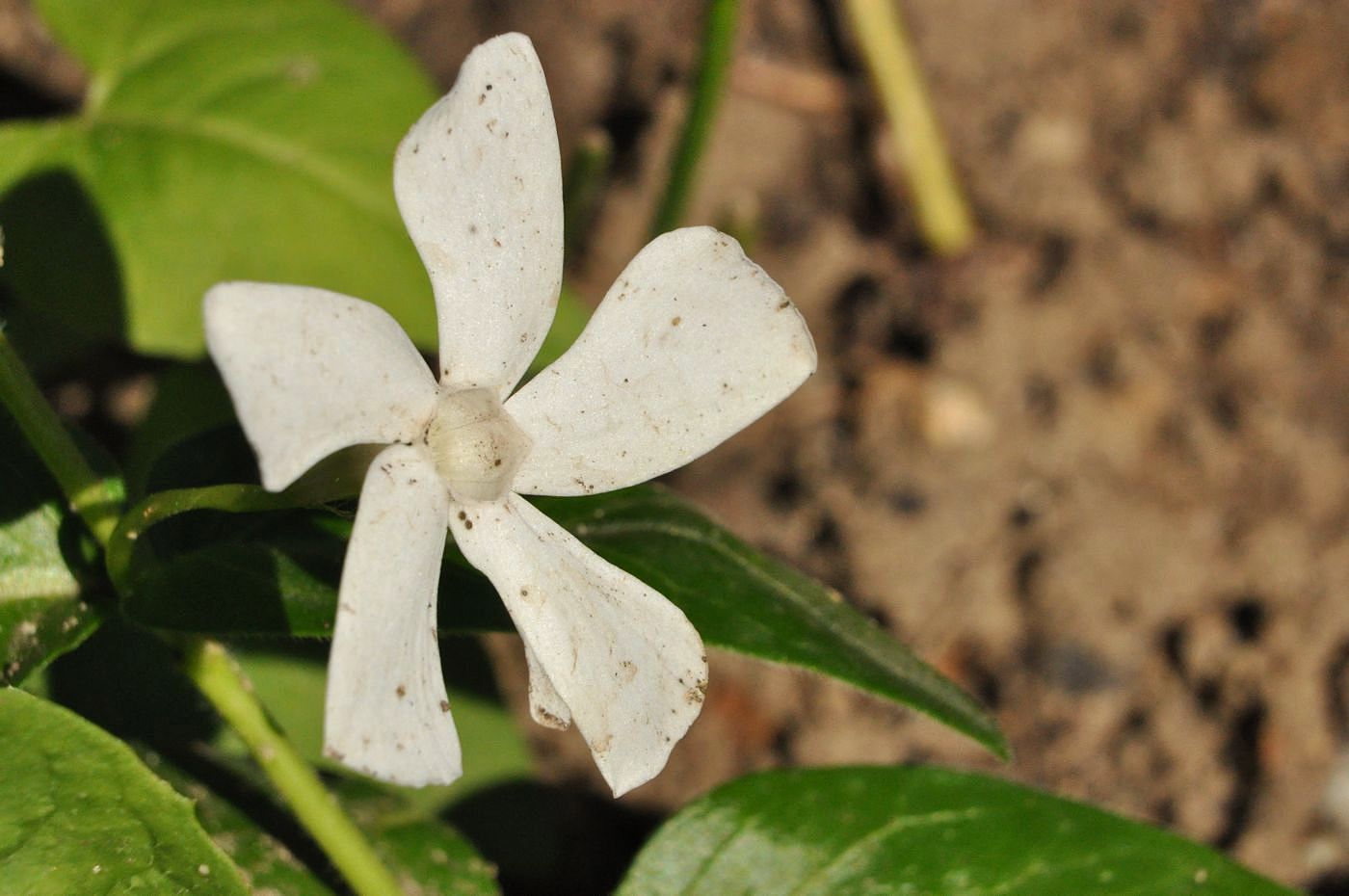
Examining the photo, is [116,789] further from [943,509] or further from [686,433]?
[943,509]

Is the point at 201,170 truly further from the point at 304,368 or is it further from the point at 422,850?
the point at 304,368

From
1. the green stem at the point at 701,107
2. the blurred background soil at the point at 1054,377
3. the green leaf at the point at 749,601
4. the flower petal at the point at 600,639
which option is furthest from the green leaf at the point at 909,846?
the blurred background soil at the point at 1054,377

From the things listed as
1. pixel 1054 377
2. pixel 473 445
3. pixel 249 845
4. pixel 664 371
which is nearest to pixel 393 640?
pixel 473 445

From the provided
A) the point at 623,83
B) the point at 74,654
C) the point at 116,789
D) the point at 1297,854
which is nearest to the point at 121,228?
the point at 74,654

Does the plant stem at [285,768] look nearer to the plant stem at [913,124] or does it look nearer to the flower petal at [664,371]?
the flower petal at [664,371]

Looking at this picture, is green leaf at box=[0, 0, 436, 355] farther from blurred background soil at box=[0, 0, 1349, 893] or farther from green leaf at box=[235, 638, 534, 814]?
blurred background soil at box=[0, 0, 1349, 893]

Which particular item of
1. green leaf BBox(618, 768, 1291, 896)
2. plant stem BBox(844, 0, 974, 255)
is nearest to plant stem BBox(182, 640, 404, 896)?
green leaf BBox(618, 768, 1291, 896)
